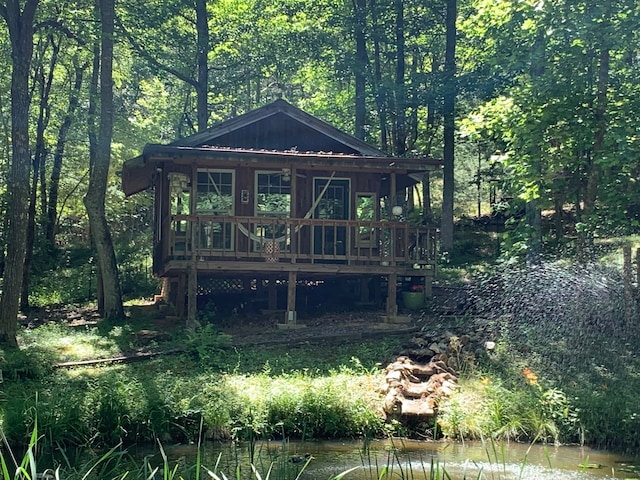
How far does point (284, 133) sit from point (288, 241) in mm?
3122

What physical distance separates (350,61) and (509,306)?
1488cm

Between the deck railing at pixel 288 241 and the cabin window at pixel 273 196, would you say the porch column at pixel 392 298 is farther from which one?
the cabin window at pixel 273 196

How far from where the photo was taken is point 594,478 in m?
7.29

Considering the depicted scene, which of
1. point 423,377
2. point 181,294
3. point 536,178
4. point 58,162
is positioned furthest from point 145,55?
point 423,377

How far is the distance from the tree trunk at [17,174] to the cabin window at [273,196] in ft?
17.7

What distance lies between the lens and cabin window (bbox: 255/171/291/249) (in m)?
17.3

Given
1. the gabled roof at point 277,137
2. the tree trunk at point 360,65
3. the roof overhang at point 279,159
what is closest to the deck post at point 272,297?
the roof overhang at point 279,159

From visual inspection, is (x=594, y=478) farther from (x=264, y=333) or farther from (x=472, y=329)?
(x=264, y=333)

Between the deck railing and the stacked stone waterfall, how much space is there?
3.47 metres

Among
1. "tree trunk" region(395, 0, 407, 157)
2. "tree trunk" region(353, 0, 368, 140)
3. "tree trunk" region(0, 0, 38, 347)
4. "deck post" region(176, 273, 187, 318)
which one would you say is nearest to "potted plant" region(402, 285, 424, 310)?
"deck post" region(176, 273, 187, 318)

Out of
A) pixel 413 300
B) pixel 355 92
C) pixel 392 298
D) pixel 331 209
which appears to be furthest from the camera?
pixel 355 92

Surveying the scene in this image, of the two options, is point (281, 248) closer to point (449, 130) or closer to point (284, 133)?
point (284, 133)

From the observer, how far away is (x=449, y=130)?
2522 centimetres

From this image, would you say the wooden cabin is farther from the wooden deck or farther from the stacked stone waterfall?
the stacked stone waterfall
